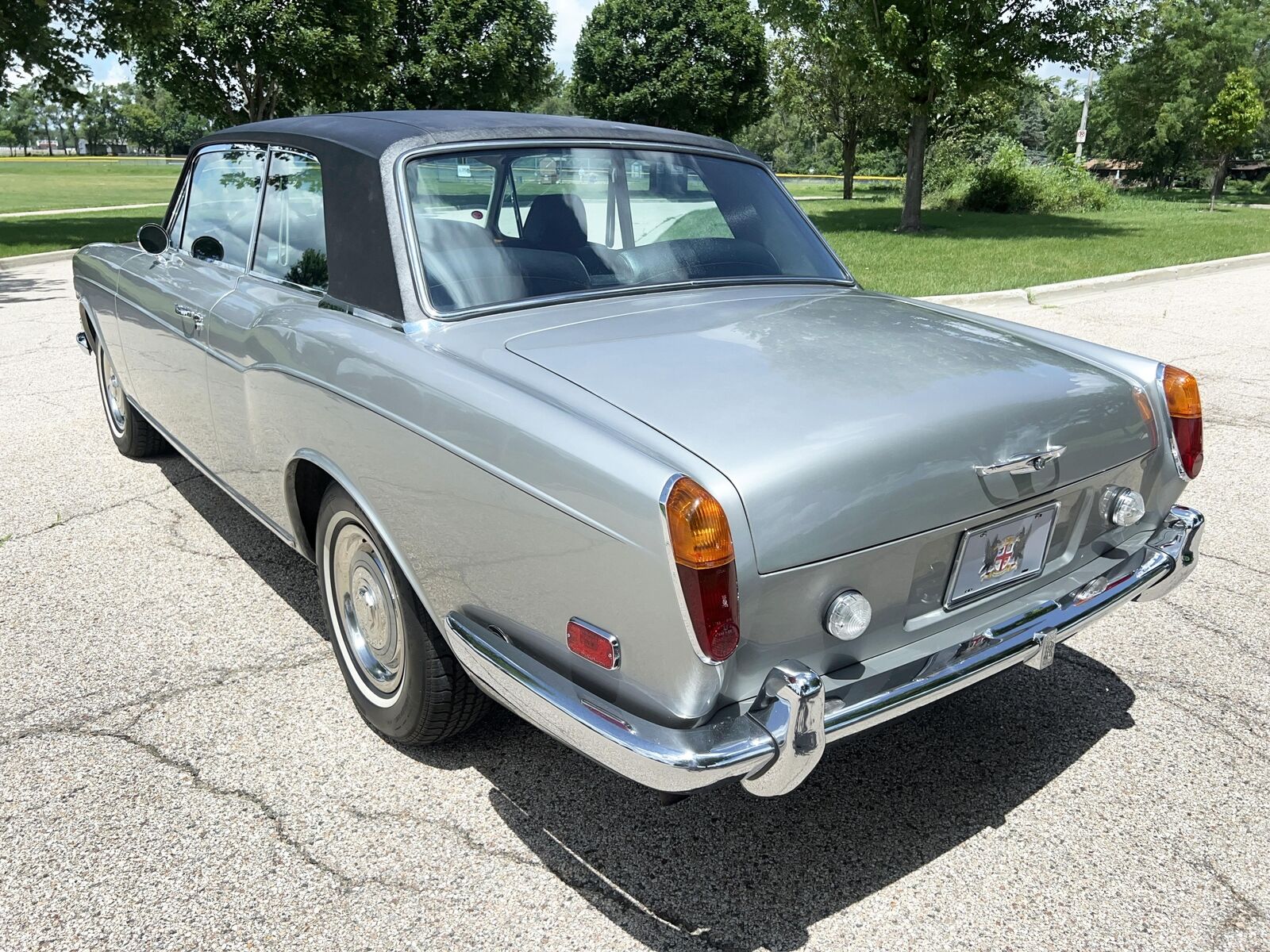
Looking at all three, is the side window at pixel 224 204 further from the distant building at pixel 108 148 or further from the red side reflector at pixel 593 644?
the distant building at pixel 108 148

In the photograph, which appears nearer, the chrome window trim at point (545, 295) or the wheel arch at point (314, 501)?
the wheel arch at point (314, 501)

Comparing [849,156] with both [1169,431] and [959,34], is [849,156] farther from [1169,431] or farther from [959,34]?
[1169,431]

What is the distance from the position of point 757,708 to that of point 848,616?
0.92 ft

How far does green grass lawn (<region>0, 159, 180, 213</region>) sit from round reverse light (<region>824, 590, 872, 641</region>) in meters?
25.6

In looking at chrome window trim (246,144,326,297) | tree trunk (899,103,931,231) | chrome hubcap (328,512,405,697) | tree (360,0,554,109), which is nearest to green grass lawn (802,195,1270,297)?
tree trunk (899,103,931,231)

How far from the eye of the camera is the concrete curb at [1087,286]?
37.0ft

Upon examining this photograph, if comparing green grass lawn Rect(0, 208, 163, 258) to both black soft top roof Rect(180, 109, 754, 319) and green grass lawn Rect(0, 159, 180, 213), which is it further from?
black soft top roof Rect(180, 109, 754, 319)

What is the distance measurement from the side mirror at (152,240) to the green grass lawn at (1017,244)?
856 cm

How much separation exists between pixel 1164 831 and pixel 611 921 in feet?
4.78

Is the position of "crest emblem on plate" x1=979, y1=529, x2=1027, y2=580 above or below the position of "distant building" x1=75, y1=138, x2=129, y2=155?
above

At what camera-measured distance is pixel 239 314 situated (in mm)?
3369

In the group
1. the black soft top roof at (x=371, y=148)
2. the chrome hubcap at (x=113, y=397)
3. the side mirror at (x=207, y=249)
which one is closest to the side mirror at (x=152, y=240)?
the side mirror at (x=207, y=249)

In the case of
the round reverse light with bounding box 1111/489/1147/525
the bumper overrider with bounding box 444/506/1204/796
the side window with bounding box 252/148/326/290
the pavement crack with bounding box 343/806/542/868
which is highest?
the side window with bounding box 252/148/326/290

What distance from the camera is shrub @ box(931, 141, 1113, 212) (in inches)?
993
